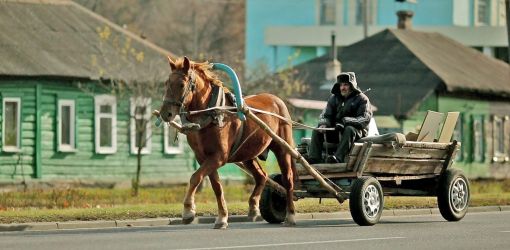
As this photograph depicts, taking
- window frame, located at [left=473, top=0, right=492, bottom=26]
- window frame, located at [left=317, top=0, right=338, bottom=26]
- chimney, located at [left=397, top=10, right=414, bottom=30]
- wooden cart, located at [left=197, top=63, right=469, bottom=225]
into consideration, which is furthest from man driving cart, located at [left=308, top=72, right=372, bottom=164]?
window frame, located at [left=317, top=0, right=338, bottom=26]

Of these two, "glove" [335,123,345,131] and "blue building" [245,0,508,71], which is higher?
"blue building" [245,0,508,71]

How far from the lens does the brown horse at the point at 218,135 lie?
21891 millimetres

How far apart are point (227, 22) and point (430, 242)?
254ft

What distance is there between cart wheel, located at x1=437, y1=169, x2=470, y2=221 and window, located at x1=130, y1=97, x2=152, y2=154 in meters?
17.2

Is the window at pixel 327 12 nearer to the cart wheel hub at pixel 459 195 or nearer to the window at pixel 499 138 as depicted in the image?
the window at pixel 499 138

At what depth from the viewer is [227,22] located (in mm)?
96375

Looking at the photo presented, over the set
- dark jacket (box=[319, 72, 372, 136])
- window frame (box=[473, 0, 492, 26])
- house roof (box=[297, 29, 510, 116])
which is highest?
window frame (box=[473, 0, 492, 26])

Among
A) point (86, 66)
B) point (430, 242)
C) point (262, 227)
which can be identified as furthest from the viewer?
point (86, 66)

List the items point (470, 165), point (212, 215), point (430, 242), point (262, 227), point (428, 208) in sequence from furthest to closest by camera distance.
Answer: point (470, 165) → point (428, 208) → point (212, 215) → point (262, 227) → point (430, 242)

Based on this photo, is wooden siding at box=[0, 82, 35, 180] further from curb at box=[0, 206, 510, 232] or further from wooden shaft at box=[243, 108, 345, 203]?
wooden shaft at box=[243, 108, 345, 203]

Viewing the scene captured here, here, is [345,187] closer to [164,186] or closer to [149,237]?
[149,237]

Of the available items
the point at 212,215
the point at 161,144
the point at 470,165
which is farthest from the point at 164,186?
the point at 212,215

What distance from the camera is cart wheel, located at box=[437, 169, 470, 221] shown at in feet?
80.7

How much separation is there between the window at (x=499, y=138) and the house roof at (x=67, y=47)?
1650cm
